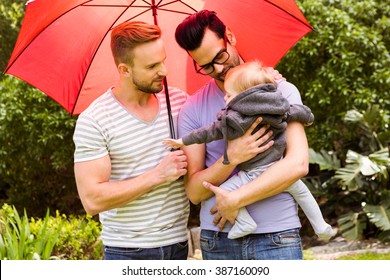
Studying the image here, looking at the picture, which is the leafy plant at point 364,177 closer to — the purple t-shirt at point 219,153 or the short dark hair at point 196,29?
the purple t-shirt at point 219,153

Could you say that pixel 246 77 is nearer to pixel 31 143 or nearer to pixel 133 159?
pixel 133 159

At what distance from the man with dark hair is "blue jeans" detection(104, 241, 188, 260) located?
0.15m

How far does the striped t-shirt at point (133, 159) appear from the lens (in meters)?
3.13

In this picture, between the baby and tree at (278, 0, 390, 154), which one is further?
tree at (278, 0, 390, 154)

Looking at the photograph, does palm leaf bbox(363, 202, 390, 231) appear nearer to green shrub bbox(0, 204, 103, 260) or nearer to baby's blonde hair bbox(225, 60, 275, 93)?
green shrub bbox(0, 204, 103, 260)

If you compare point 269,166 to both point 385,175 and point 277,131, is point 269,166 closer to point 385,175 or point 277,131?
point 277,131

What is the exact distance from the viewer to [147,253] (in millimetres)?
3221

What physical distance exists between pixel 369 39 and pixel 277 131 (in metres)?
5.66

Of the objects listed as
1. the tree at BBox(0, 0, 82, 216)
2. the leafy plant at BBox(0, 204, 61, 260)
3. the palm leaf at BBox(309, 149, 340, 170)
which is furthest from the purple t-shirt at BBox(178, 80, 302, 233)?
the tree at BBox(0, 0, 82, 216)

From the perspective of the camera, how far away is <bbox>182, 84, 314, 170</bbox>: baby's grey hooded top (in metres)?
2.94

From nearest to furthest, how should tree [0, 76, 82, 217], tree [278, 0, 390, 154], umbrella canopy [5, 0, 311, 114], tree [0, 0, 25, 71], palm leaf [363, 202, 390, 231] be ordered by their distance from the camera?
1. umbrella canopy [5, 0, 311, 114]
2. palm leaf [363, 202, 390, 231]
3. tree [278, 0, 390, 154]
4. tree [0, 76, 82, 217]
5. tree [0, 0, 25, 71]

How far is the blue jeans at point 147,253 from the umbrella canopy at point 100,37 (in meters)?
0.85

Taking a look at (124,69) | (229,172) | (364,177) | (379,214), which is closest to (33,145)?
(364,177)

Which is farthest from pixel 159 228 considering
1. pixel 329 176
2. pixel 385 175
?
pixel 329 176
